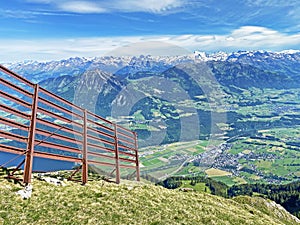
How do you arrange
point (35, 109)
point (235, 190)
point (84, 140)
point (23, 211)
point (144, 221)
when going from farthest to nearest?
1. point (235, 190)
2. point (84, 140)
3. point (35, 109)
4. point (144, 221)
5. point (23, 211)

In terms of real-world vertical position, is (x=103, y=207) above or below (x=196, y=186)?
above

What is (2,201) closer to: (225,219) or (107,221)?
(107,221)

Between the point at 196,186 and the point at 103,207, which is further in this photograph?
the point at 196,186

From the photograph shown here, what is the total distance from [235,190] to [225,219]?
557ft

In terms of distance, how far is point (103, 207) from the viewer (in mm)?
20469

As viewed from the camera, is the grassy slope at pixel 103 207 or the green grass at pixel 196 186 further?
the green grass at pixel 196 186

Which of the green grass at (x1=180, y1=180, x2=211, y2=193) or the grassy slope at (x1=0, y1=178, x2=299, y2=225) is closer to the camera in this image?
the grassy slope at (x1=0, y1=178, x2=299, y2=225)

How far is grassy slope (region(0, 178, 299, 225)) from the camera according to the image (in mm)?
17859

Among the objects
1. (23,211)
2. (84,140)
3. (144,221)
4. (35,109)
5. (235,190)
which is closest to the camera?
(23,211)

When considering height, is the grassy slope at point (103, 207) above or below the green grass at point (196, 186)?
above

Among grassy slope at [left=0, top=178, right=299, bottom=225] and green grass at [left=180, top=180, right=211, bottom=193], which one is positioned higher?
grassy slope at [left=0, top=178, right=299, bottom=225]

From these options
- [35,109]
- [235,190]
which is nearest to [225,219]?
[35,109]

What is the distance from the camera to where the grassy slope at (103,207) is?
17.9 meters

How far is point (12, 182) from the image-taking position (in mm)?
20812
